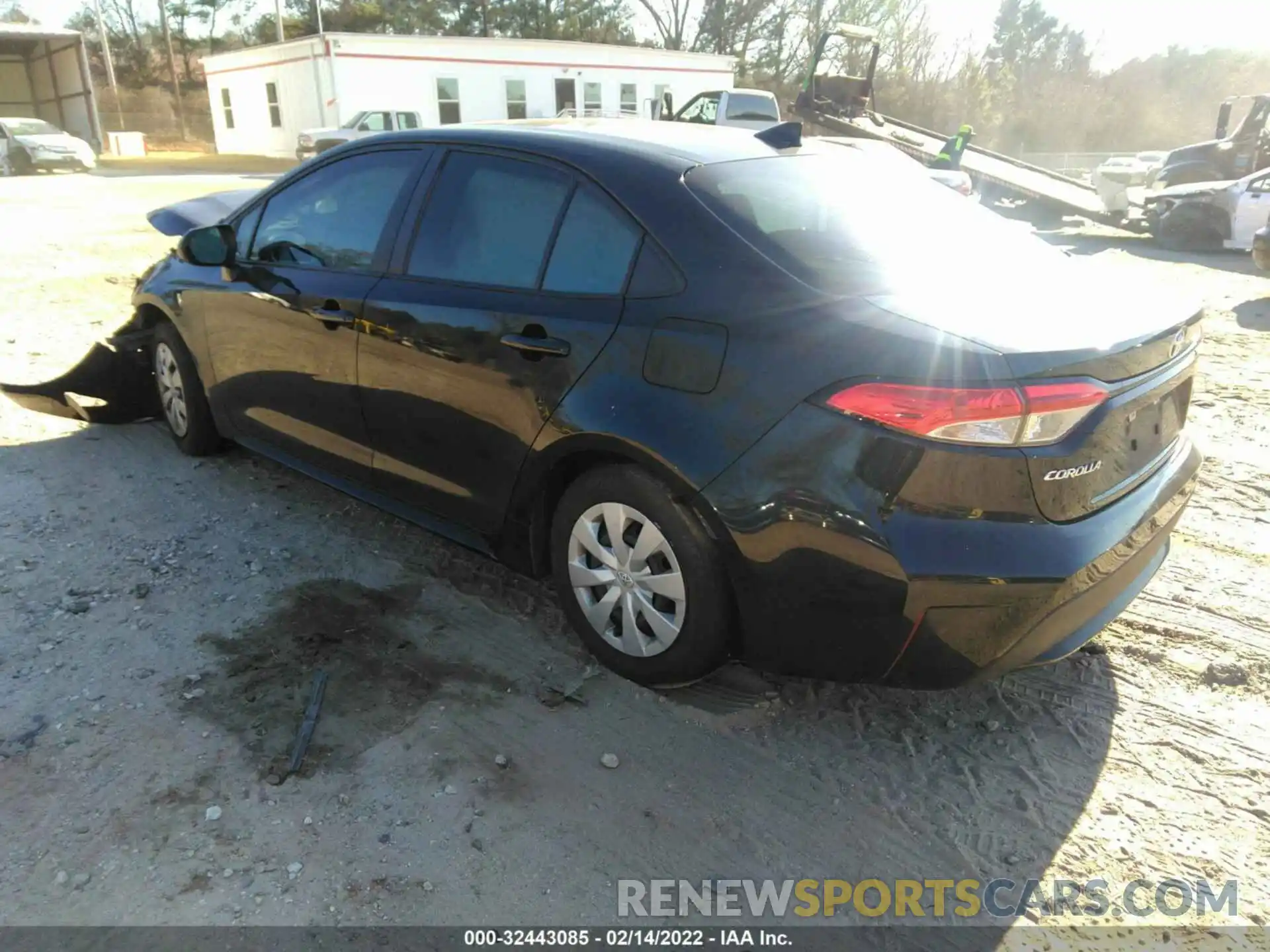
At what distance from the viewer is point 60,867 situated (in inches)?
89.7

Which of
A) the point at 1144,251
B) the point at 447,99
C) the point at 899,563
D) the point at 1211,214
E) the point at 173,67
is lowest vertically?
the point at 1144,251

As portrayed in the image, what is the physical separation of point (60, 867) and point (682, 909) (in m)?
1.60

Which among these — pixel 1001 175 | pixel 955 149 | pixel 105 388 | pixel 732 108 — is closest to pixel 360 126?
pixel 732 108

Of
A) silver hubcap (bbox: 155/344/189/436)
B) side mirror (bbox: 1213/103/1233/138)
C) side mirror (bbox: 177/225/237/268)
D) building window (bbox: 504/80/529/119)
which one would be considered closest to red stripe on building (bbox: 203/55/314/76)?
building window (bbox: 504/80/529/119)

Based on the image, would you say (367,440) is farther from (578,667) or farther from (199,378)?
(199,378)

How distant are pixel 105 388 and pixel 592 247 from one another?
3867mm

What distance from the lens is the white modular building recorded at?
25984mm

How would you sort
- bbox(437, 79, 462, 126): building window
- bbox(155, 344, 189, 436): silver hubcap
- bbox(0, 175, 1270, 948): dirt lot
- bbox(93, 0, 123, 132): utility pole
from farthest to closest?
bbox(93, 0, 123, 132): utility pole
bbox(437, 79, 462, 126): building window
bbox(155, 344, 189, 436): silver hubcap
bbox(0, 175, 1270, 948): dirt lot

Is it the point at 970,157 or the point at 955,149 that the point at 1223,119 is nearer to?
the point at 970,157

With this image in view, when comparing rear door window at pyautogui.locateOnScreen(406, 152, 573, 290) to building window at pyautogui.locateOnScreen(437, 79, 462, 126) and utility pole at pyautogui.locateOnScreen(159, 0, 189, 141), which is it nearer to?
building window at pyautogui.locateOnScreen(437, 79, 462, 126)

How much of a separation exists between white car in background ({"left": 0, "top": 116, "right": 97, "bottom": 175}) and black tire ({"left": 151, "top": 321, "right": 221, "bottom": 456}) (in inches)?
1000

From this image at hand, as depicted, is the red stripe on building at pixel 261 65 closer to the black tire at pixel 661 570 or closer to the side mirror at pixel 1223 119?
the side mirror at pixel 1223 119

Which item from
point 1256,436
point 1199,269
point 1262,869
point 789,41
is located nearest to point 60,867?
point 1262,869

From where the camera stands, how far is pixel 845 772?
→ 2.68 m
